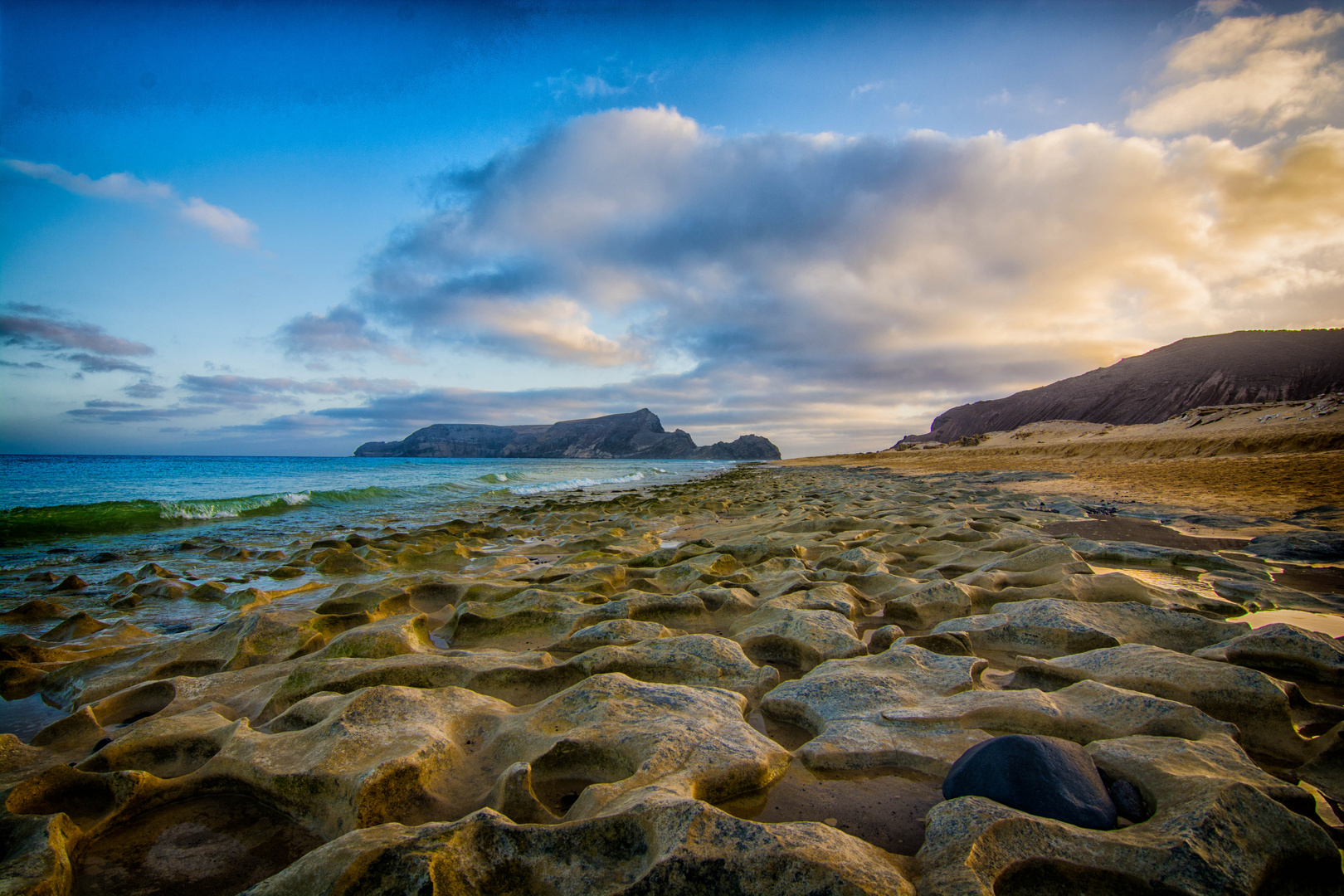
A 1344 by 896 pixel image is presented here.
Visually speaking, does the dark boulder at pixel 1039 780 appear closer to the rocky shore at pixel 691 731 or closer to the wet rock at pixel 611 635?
the rocky shore at pixel 691 731

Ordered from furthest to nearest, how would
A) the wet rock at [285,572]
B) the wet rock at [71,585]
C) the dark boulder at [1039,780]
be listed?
the wet rock at [285,572] < the wet rock at [71,585] < the dark boulder at [1039,780]

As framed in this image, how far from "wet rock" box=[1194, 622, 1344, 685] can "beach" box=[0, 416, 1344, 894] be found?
1 cm

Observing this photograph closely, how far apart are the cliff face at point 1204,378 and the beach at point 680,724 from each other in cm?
5554

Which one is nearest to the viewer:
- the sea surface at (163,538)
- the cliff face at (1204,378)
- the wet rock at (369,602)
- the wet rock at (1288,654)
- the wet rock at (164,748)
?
the wet rock at (164,748)

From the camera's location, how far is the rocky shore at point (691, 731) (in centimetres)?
125

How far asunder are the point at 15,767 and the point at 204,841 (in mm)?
1223

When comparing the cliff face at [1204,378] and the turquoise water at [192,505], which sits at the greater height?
the cliff face at [1204,378]

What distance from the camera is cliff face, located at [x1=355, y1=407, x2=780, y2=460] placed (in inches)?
5285

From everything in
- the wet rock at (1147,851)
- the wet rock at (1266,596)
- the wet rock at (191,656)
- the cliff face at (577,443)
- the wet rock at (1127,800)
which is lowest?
the wet rock at (1266,596)

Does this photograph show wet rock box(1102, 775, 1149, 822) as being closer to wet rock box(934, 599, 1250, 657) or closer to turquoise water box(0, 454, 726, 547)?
wet rock box(934, 599, 1250, 657)

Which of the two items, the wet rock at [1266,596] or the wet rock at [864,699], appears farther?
the wet rock at [1266,596]

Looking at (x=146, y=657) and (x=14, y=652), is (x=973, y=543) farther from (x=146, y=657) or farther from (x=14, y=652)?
(x=14, y=652)

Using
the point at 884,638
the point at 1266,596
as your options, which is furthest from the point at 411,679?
the point at 1266,596

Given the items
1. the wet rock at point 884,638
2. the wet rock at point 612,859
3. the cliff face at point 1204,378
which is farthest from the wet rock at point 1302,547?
the cliff face at point 1204,378
